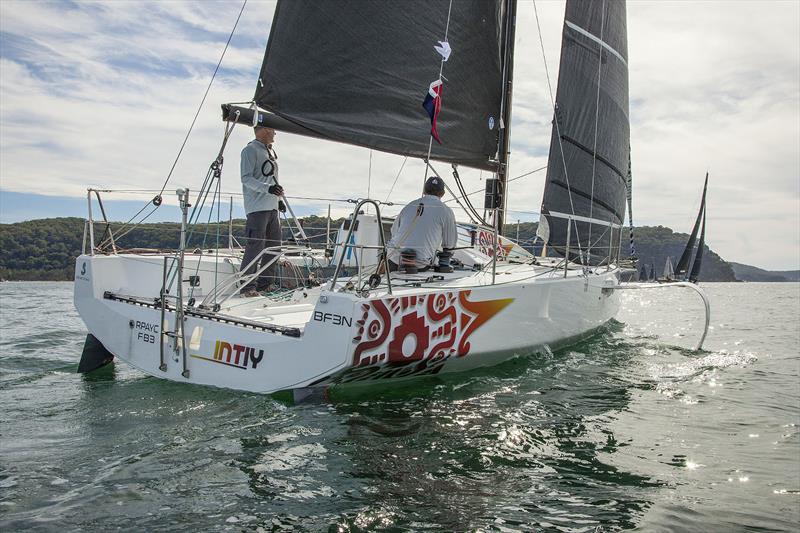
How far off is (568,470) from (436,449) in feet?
2.58

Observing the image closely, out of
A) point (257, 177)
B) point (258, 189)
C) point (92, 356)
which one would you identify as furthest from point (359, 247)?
point (92, 356)

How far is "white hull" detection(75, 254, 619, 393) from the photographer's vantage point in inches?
163

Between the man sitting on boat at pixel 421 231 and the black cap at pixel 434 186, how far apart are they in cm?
13

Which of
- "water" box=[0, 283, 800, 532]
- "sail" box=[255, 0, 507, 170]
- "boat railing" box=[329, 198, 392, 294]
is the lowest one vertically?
"water" box=[0, 283, 800, 532]

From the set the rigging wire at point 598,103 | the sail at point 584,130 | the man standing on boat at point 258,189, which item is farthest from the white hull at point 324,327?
the rigging wire at point 598,103

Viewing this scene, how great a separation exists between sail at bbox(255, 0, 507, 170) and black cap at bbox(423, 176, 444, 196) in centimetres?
54

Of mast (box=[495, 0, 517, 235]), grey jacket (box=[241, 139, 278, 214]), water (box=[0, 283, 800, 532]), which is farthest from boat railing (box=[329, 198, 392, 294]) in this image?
mast (box=[495, 0, 517, 235])

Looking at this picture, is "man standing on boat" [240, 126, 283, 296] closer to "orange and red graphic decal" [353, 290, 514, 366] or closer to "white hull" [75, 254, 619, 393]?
"white hull" [75, 254, 619, 393]

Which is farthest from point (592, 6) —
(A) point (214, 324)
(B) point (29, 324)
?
(B) point (29, 324)

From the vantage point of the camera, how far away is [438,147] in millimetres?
7039

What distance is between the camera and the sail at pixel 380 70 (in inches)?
231

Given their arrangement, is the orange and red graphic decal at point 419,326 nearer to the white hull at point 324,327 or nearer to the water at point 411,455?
the white hull at point 324,327

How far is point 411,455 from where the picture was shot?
3510 mm

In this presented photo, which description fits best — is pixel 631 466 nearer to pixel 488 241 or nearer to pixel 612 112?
pixel 488 241
